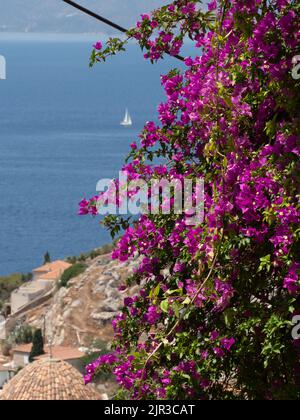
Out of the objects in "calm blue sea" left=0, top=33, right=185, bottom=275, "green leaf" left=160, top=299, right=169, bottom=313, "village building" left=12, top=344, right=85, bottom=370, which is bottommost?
"village building" left=12, top=344, right=85, bottom=370

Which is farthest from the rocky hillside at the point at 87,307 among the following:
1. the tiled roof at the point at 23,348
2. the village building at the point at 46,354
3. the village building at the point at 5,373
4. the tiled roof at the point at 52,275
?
the tiled roof at the point at 52,275

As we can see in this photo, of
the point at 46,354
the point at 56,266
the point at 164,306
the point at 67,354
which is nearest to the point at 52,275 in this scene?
the point at 56,266

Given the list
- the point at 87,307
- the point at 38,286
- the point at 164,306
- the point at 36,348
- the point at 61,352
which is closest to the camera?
the point at 164,306

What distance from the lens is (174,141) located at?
4805 mm

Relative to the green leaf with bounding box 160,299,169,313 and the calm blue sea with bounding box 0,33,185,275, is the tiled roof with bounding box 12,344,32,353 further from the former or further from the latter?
the green leaf with bounding box 160,299,169,313

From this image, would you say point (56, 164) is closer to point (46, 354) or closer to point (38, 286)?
point (38, 286)

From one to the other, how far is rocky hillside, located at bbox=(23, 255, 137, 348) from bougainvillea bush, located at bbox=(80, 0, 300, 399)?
3434 cm

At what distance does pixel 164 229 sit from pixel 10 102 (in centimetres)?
14726

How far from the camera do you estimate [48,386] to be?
6824mm

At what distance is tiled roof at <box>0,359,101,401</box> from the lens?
6.74m

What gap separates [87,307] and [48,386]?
119 feet

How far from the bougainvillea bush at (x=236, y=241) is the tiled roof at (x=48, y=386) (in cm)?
231

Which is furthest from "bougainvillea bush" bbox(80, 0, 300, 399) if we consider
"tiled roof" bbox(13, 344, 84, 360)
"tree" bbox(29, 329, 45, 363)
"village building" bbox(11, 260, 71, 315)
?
"village building" bbox(11, 260, 71, 315)

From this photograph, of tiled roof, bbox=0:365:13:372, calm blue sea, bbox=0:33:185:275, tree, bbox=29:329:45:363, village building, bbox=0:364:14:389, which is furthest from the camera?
calm blue sea, bbox=0:33:185:275
